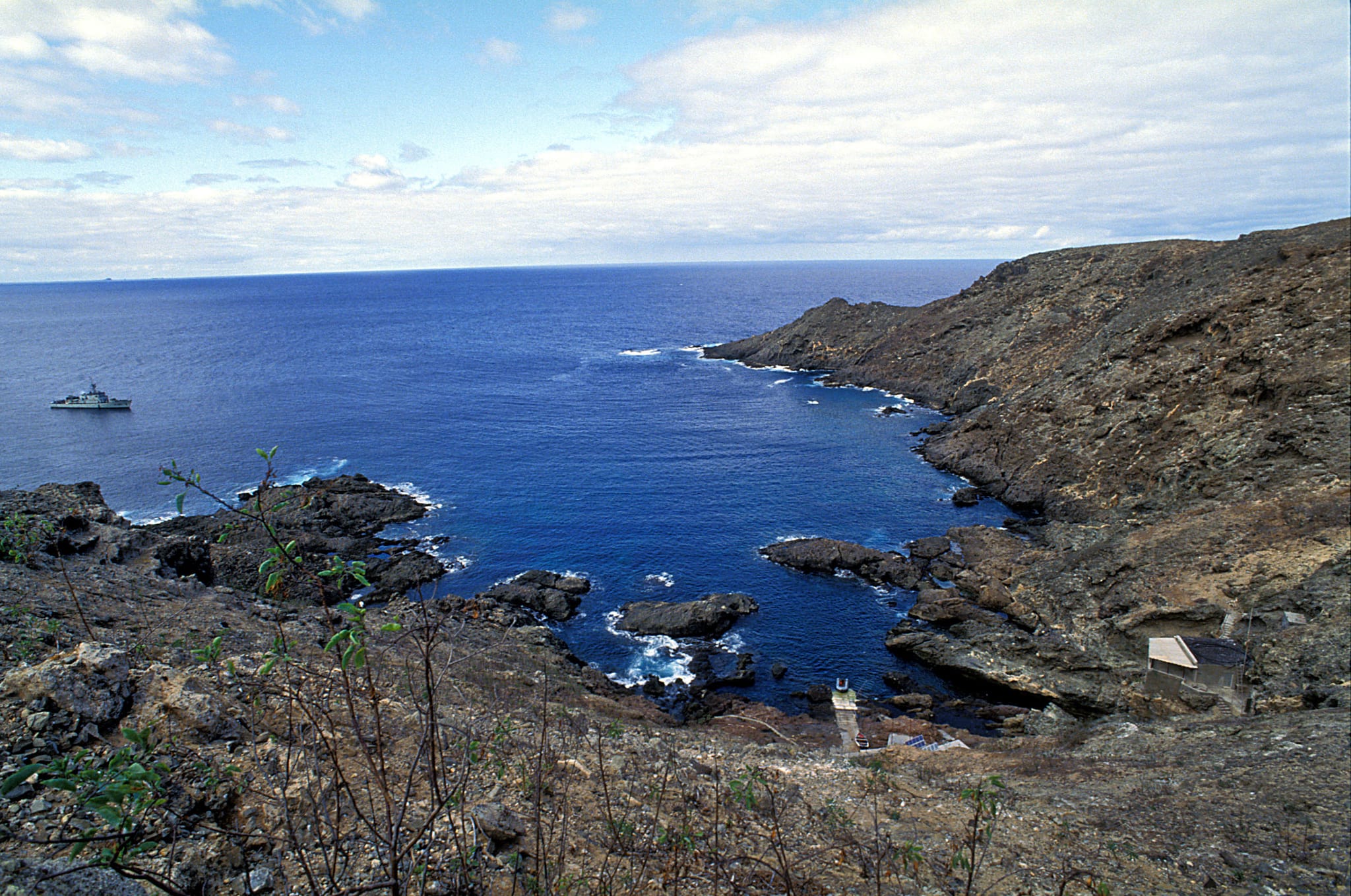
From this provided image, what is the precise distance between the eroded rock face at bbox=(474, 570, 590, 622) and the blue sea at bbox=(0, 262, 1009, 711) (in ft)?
2.51

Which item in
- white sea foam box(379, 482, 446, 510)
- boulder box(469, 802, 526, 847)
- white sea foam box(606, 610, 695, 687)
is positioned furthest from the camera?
white sea foam box(379, 482, 446, 510)

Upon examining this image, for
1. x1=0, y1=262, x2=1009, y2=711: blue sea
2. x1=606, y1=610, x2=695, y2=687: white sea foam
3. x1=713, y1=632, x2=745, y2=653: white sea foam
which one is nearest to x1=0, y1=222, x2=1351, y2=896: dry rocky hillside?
x1=713, y1=632, x2=745, y2=653: white sea foam

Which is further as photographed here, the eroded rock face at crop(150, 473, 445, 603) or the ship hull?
the ship hull

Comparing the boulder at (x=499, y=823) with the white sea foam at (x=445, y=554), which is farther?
the white sea foam at (x=445, y=554)

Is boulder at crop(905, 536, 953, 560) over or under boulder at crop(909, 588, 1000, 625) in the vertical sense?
over

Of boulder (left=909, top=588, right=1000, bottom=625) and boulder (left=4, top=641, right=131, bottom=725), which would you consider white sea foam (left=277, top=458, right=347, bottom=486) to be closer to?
boulder (left=909, top=588, right=1000, bottom=625)

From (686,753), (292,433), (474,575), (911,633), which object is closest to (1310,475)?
(911,633)

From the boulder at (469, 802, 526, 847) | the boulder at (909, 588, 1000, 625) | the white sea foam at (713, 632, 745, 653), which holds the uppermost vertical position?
the boulder at (469, 802, 526, 847)

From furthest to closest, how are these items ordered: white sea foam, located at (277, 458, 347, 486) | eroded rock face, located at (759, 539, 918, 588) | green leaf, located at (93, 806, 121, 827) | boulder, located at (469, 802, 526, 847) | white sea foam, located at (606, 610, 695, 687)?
white sea foam, located at (277, 458, 347, 486) → eroded rock face, located at (759, 539, 918, 588) → white sea foam, located at (606, 610, 695, 687) → boulder, located at (469, 802, 526, 847) → green leaf, located at (93, 806, 121, 827)

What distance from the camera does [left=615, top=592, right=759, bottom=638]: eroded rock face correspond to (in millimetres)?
34656

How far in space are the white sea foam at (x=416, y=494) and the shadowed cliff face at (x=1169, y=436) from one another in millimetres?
36319

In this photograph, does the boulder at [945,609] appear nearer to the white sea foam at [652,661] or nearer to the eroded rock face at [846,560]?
the eroded rock face at [846,560]

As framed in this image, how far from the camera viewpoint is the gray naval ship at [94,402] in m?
74.6

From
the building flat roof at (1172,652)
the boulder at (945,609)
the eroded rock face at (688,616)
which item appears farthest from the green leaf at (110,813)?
the boulder at (945,609)
